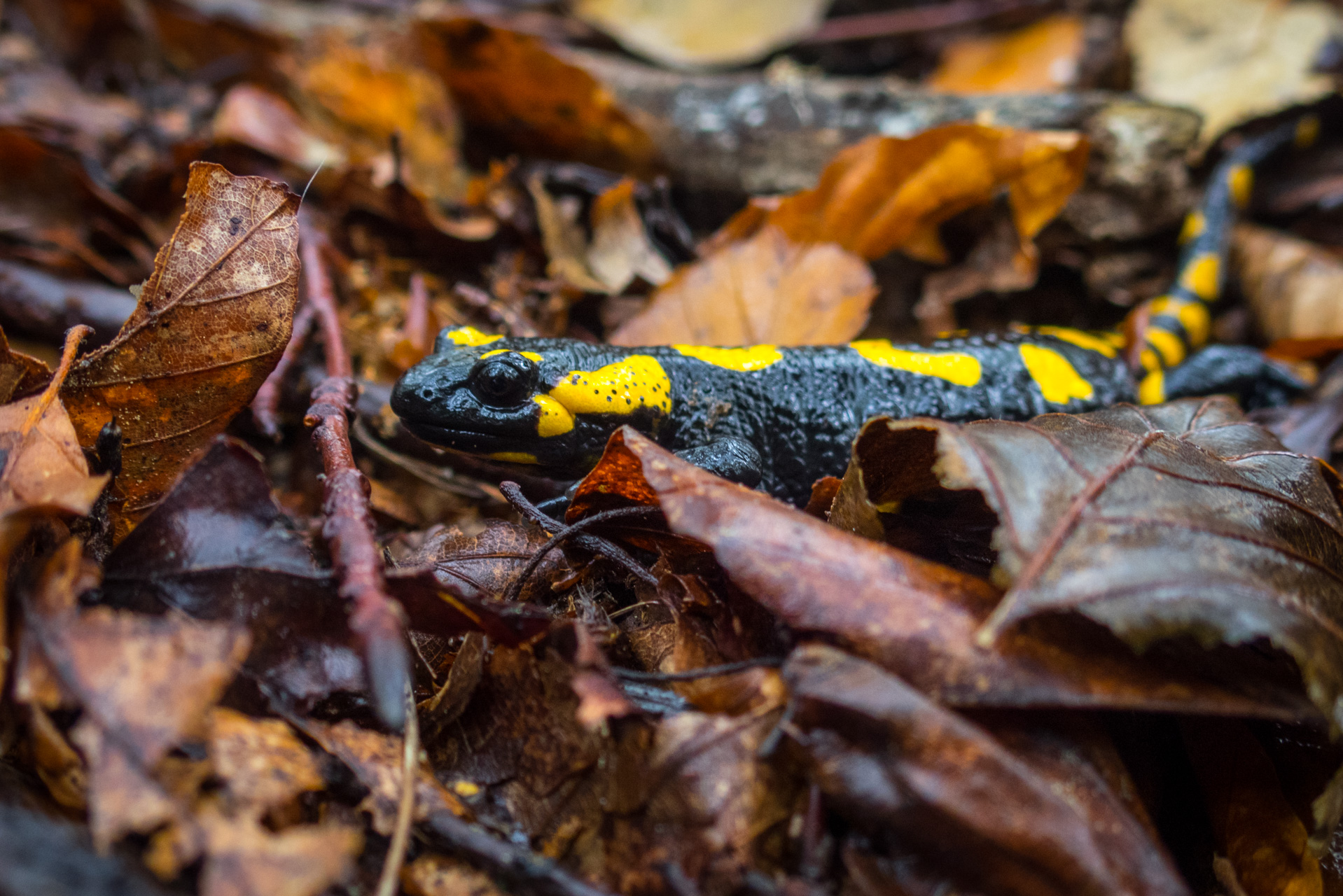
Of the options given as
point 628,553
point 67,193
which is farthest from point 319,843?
point 67,193

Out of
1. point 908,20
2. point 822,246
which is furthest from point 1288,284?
point 908,20

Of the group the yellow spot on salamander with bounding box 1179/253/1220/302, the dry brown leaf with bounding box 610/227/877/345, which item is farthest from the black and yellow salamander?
the yellow spot on salamander with bounding box 1179/253/1220/302

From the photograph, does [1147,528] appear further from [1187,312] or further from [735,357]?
[1187,312]

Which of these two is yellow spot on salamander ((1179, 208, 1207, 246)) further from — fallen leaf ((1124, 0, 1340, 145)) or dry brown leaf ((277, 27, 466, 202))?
dry brown leaf ((277, 27, 466, 202))

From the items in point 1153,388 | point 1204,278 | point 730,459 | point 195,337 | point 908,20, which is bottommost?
point 1153,388

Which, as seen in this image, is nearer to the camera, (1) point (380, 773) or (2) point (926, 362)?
(1) point (380, 773)

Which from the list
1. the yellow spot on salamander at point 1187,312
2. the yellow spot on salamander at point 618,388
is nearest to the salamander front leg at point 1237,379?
the yellow spot on salamander at point 1187,312
